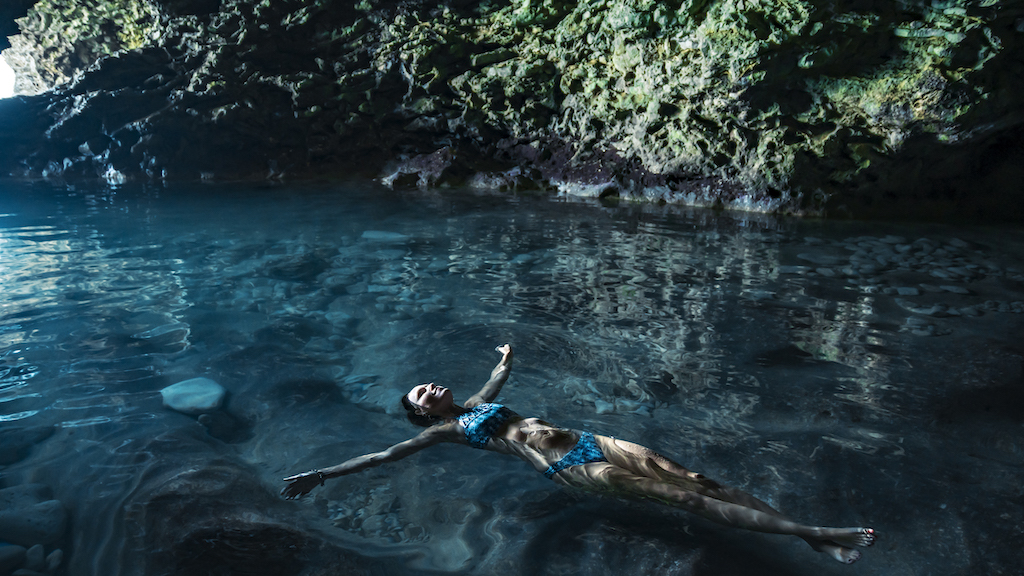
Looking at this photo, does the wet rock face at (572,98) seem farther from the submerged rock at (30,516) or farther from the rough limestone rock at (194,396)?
the submerged rock at (30,516)

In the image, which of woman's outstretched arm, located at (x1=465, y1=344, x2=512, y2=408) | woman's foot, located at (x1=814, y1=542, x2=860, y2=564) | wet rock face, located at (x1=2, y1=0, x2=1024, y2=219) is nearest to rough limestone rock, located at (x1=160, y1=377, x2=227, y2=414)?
woman's outstretched arm, located at (x1=465, y1=344, x2=512, y2=408)

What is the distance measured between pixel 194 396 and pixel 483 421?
5.67ft

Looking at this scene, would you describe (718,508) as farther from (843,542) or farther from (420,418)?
(420,418)

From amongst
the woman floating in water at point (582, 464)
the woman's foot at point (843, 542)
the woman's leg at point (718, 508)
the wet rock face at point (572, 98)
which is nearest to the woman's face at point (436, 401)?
the woman floating in water at point (582, 464)

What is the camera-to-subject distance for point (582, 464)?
2.38 meters

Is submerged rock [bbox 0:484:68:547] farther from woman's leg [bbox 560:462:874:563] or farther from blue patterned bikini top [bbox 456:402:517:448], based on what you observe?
woman's leg [bbox 560:462:874:563]

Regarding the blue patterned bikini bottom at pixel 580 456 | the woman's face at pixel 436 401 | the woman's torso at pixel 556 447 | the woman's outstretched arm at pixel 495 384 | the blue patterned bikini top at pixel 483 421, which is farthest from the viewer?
the woman's outstretched arm at pixel 495 384

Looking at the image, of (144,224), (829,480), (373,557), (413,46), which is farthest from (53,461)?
(413,46)

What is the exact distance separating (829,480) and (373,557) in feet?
6.20

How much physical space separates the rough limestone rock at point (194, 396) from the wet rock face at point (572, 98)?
7906mm

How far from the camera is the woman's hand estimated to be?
2375 millimetres

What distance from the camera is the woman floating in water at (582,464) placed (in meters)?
1.95

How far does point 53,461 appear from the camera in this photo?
8.59ft

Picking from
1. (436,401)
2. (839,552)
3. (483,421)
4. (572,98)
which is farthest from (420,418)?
(572,98)
